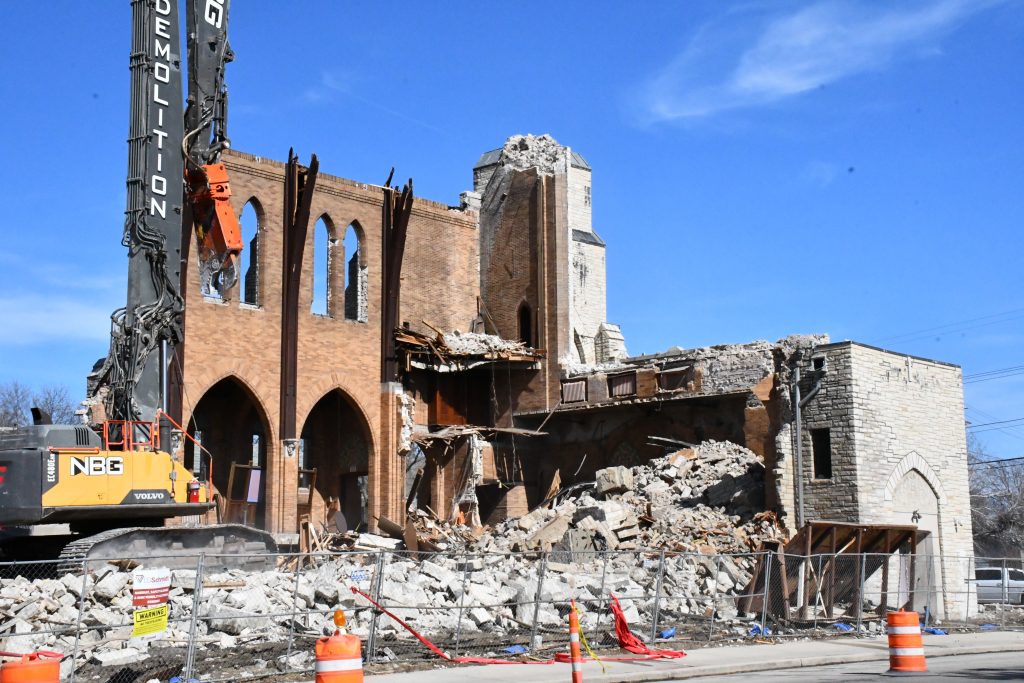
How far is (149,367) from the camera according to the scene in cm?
1931

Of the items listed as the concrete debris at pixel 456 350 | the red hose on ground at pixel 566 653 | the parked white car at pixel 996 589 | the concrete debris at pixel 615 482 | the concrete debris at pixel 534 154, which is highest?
the concrete debris at pixel 534 154

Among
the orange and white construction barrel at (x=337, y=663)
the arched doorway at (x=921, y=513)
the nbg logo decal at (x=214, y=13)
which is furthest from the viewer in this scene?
the arched doorway at (x=921, y=513)

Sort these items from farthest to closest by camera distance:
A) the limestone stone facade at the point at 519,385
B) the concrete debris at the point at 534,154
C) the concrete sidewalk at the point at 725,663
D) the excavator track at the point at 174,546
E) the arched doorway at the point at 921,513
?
the concrete debris at the point at 534,154 < the limestone stone facade at the point at 519,385 < the arched doorway at the point at 921,513 < the excavator track at the point at 174,546 < the concrete sidewalk at the point at 725,663

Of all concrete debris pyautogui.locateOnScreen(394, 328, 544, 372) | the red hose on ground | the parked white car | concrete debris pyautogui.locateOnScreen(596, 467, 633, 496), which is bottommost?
the parked white car

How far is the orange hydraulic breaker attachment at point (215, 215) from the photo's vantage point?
21219 mm

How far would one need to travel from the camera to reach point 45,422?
18859mm

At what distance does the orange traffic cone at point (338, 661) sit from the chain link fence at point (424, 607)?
355 cm

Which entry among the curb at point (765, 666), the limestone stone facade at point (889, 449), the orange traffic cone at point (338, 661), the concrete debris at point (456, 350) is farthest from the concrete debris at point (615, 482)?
the orange traffic cone at point (338, 661)

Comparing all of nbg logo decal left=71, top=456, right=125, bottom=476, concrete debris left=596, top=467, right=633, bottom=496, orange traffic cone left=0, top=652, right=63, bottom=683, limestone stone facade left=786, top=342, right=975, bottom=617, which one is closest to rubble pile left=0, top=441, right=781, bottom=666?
concrete debris left=596, top=467, right=633, bottom=496

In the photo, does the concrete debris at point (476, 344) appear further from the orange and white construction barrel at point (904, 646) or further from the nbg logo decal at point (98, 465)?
the orange and white construction barrel at point (904, 646)

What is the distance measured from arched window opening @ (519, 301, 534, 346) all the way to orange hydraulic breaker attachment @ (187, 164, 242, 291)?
1512cm

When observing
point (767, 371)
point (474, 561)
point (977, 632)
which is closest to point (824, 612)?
point (977, 632)

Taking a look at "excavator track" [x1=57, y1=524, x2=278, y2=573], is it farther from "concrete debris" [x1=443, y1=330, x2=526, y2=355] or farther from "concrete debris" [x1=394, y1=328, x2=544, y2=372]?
"concrete debris" [x1=443, y1=330, x2=526, y2=355]

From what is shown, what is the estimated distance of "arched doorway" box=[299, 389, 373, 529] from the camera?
34.2 m
